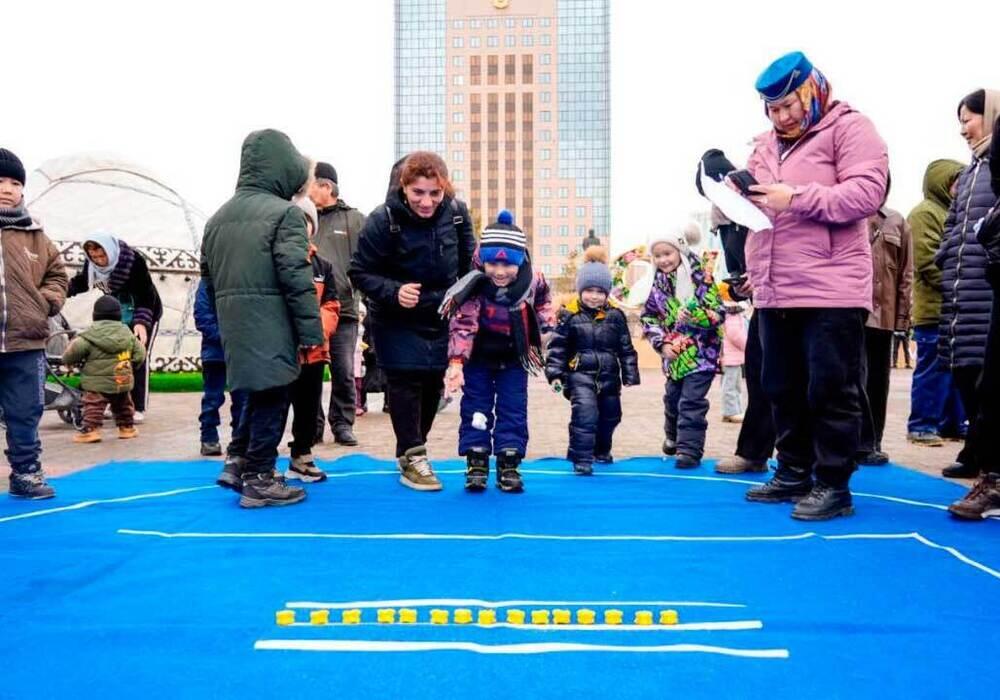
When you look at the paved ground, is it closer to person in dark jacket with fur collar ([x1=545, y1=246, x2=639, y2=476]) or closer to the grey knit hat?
person in dark jacket with fur collar ([x1=545, y1=246, x2=639, y2=476])

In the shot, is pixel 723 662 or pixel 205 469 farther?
pixel 205 469

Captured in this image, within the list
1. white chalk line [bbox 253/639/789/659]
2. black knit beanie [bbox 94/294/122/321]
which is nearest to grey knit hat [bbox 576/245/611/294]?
white chalk line [bbox 253/639/789/659]

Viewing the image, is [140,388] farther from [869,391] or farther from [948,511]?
[948,511]

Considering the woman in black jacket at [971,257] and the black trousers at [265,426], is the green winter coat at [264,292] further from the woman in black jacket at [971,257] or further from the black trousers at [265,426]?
the woman in black jacket at [971,257]

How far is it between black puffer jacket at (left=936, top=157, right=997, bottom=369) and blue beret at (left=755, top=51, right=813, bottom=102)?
55.9 inches

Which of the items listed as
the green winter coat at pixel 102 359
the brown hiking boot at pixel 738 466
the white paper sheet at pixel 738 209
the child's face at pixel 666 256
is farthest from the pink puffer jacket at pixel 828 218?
the green winter coat at pixel 102 359

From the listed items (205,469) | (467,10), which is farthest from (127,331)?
(467,10)

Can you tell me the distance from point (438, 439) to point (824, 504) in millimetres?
3871

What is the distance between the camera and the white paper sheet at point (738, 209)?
3.71 metres

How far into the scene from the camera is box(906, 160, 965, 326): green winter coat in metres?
6.25

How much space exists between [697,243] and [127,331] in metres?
4.87

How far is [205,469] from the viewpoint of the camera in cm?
527

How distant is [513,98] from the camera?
93188 mm

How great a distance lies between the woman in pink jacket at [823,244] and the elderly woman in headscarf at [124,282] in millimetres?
Result: 5466
